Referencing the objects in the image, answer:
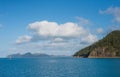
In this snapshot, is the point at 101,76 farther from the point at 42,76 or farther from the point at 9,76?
the point at 9,76

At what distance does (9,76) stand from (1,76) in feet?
10.2

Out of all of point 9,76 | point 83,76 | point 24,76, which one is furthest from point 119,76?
point 9,76

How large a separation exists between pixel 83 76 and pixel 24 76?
21857mm

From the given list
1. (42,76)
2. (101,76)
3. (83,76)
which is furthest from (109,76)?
(42,76)

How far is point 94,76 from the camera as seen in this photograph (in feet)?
284

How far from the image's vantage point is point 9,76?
9206cm

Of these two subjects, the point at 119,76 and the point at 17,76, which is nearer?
the point at 119,76

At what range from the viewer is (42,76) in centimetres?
9075

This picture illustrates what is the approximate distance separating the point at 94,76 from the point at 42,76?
62.9 ft

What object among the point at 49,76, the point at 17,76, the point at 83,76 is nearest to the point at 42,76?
the point at 49,76

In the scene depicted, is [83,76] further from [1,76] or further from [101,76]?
[1,76]

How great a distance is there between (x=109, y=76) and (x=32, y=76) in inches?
1105

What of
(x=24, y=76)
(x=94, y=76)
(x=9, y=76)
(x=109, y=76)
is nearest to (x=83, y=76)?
(x=94, y=76)

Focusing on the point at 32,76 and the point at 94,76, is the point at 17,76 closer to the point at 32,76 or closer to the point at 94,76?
the point at 32,76
